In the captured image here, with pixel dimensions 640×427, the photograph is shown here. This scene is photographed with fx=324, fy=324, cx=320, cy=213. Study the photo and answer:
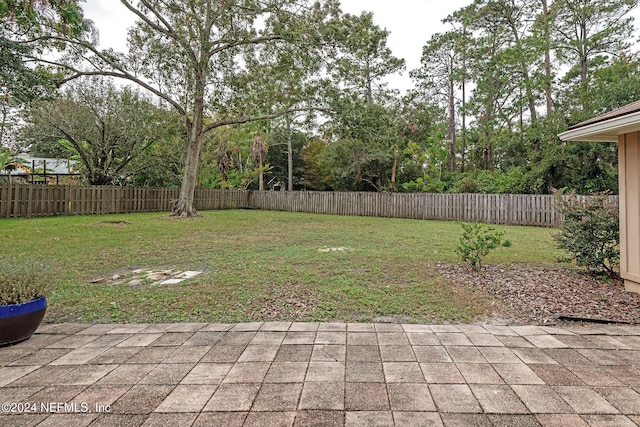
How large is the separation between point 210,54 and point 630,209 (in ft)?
41.2

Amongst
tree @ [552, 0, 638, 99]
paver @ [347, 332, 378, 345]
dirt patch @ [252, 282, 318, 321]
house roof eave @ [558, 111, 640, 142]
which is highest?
tree @ [552, 0, 638, 99]

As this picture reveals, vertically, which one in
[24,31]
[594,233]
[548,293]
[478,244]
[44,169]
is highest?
[24,31]

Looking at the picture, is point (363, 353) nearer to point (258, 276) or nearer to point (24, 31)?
point (258, 276)

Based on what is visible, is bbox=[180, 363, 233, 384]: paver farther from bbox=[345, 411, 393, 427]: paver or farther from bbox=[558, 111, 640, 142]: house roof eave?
bbox=[558, 111, 640, 142]: house roof eave

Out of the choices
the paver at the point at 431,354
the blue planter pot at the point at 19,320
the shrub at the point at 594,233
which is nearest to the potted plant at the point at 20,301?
the blue planter pot at the point at 19,320

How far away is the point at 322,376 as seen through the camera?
6.63ft

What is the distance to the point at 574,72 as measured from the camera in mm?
15148

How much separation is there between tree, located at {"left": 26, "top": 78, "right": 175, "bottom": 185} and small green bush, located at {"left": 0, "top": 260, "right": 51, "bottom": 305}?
1375cm

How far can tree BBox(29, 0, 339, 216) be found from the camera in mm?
10922

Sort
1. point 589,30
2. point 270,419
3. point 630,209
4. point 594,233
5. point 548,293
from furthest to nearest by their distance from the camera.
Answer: point 589,30
point 594,233
point 630,209
point 548,293
point 270,419

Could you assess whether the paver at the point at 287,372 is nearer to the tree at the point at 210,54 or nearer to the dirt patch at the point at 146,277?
the dirt patch at the point at 146,277

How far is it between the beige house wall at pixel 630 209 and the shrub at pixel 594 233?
30 cm

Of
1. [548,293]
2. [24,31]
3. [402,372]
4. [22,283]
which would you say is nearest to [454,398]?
[402,372]

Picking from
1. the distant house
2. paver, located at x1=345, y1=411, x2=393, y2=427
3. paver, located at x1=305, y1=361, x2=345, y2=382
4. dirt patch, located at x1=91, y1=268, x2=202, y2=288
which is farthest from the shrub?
the distant house
